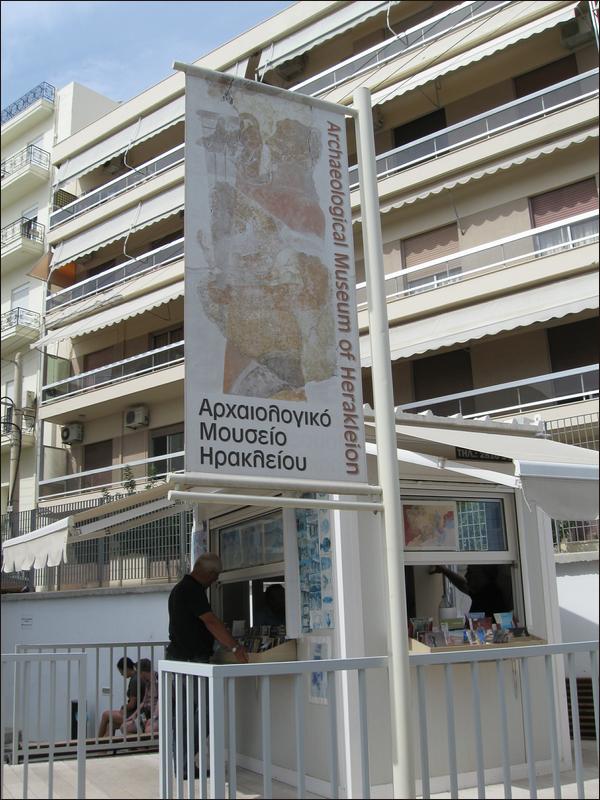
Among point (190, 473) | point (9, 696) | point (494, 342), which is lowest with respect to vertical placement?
point (9, 696)

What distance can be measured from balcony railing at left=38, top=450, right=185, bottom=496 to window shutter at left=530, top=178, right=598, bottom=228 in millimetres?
11775

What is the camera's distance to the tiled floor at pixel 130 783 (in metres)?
5.79

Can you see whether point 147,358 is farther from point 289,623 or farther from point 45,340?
point 289,623

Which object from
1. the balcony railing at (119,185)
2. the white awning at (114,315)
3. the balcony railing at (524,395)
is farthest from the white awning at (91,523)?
the balcony railing at (119,185)

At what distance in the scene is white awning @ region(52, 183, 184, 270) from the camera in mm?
26203

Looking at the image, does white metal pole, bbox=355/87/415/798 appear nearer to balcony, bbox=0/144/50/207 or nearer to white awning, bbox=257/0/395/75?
white awning, bbox=257/0/395/75

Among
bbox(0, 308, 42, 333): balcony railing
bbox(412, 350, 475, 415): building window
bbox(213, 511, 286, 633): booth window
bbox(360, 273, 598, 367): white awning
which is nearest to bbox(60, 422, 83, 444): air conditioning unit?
bbox(0, 308, 42, 333): balcony railing

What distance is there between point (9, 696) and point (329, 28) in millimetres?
17867

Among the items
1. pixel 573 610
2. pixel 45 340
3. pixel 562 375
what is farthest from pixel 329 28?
pixel 573 610

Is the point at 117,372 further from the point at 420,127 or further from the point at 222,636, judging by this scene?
the point at 222,636

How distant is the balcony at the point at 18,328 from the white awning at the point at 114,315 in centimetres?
119

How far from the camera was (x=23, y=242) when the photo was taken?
103 feet

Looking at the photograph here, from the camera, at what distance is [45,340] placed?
28.8 meters

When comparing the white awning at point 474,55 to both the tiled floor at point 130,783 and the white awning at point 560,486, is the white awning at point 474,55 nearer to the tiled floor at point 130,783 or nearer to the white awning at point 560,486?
the white awning at point 560,486
